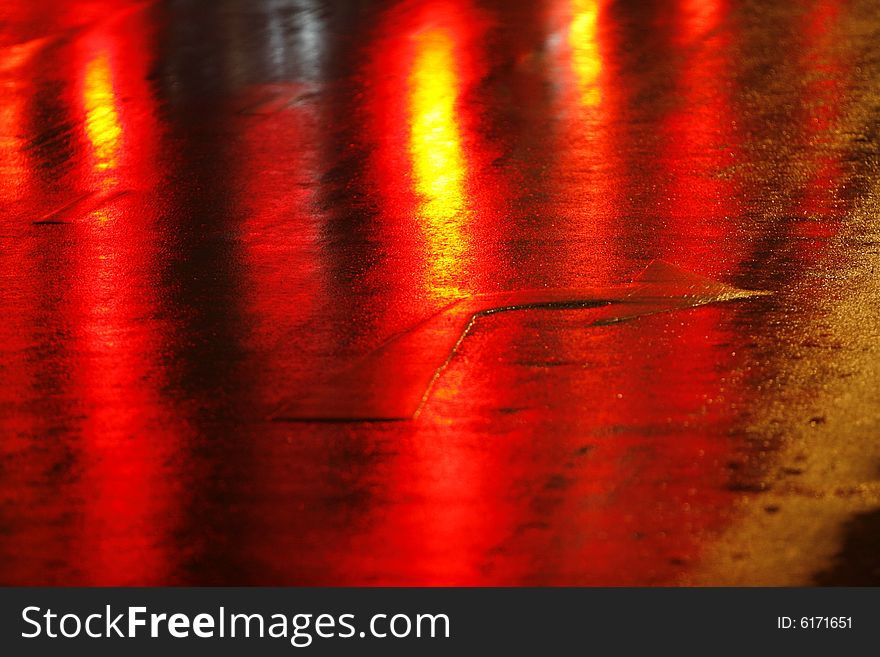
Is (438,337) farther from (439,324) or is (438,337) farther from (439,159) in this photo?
(439,159)

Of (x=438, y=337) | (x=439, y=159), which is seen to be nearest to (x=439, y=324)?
(x=438, y=337)

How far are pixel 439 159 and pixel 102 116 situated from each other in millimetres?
3568

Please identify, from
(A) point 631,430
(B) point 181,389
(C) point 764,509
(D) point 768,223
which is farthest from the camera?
(D) point 768,223

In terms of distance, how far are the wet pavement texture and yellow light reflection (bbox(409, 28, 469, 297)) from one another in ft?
0.13

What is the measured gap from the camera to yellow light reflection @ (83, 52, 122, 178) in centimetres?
1298

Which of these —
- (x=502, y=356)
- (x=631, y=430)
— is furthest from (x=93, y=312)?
(x=631, y=430)

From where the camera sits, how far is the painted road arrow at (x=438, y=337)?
7.62 metres

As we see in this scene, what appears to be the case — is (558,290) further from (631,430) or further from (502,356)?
(631,430)

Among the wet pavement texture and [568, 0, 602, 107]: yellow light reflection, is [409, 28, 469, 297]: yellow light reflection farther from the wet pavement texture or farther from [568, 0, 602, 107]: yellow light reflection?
[568, 0, 602, 107]: yellow light reflection

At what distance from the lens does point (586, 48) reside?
17.8 m

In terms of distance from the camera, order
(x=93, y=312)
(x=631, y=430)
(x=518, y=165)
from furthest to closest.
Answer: (x=518, y=165), (x=93, y=312), (x=631, y=430)

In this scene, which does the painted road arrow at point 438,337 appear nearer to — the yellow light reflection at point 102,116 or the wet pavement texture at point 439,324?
the wet pavement texture at point 439,324

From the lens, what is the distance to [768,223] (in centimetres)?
1073

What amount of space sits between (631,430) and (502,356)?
116 centimetres
